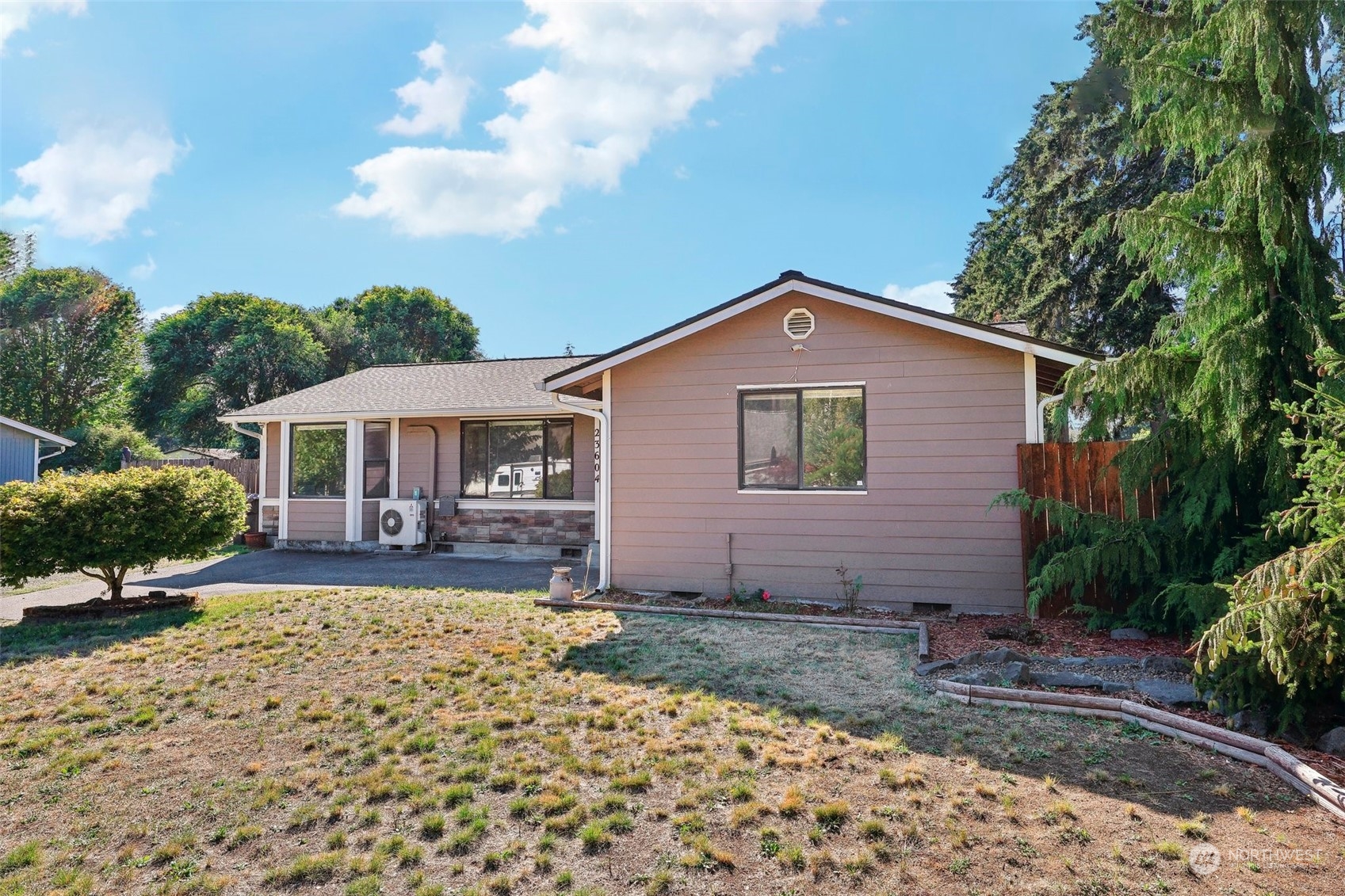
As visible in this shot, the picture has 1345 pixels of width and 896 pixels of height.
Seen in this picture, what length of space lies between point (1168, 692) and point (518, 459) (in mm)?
9665

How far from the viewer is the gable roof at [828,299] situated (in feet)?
21.0

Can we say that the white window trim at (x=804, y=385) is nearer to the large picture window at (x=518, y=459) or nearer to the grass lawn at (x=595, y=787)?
the grass lawn at (x=595, y=787)

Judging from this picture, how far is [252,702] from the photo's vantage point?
4.38 metres

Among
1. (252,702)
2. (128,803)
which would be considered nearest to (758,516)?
(252,702)

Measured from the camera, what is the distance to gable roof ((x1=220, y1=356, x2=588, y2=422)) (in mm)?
11492

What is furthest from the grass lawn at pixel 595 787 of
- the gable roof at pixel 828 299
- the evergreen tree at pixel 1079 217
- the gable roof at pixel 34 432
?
the gable roof at pixel 34 432

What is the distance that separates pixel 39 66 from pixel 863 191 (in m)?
11.5

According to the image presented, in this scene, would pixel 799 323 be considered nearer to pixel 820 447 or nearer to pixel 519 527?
pixel 820 447

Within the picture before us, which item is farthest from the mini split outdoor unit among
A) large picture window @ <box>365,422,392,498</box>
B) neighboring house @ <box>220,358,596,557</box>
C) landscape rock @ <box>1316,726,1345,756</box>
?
landscape rock @ <box>1316,726,1345,756</box>

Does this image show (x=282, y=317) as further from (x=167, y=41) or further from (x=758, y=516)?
(x=758, y=516)

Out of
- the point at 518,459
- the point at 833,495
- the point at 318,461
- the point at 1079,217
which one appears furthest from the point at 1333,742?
the point at 318,461

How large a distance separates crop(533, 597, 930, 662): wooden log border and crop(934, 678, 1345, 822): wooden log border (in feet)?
3.59

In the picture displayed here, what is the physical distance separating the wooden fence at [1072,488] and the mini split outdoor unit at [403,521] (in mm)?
9446

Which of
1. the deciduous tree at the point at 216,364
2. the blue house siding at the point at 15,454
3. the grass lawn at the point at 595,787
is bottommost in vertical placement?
the grass lawn at the point at 595,787
